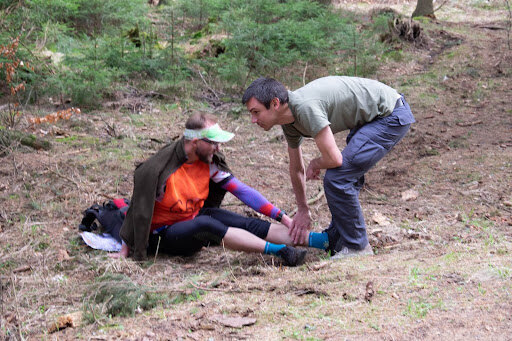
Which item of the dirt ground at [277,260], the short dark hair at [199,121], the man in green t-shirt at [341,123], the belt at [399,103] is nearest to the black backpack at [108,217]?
the dirt ground at [277,260]

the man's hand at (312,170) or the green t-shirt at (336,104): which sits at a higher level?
the green t-shirt at (336,104)

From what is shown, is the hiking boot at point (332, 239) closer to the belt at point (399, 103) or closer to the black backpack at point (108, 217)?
the belt at point (399, 103)

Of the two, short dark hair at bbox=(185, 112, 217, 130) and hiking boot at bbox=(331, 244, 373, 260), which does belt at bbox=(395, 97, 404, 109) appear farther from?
short dark hair at bbox=(185, 112, 217, 130)

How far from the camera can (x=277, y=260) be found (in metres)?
4.00

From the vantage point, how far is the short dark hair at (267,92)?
11.5 ft

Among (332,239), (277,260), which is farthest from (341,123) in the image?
(277,260)

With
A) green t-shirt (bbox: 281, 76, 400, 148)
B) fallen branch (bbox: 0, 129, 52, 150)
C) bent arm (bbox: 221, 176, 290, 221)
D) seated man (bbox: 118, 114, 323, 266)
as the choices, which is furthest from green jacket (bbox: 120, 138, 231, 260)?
fallen branch (bbox: 0, 129, 52, 150)

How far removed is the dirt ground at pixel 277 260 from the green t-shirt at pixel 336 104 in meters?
1.03

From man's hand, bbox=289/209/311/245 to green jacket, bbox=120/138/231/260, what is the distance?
0.86 meters

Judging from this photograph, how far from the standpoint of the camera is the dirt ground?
265 cm

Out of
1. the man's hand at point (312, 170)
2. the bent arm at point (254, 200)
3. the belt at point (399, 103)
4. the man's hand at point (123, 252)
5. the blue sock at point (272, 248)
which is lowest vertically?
the man's hand at point (123, 252)

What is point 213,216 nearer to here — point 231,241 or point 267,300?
point 231,241

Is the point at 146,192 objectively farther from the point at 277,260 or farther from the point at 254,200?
the point at 277,260

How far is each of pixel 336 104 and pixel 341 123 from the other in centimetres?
18
